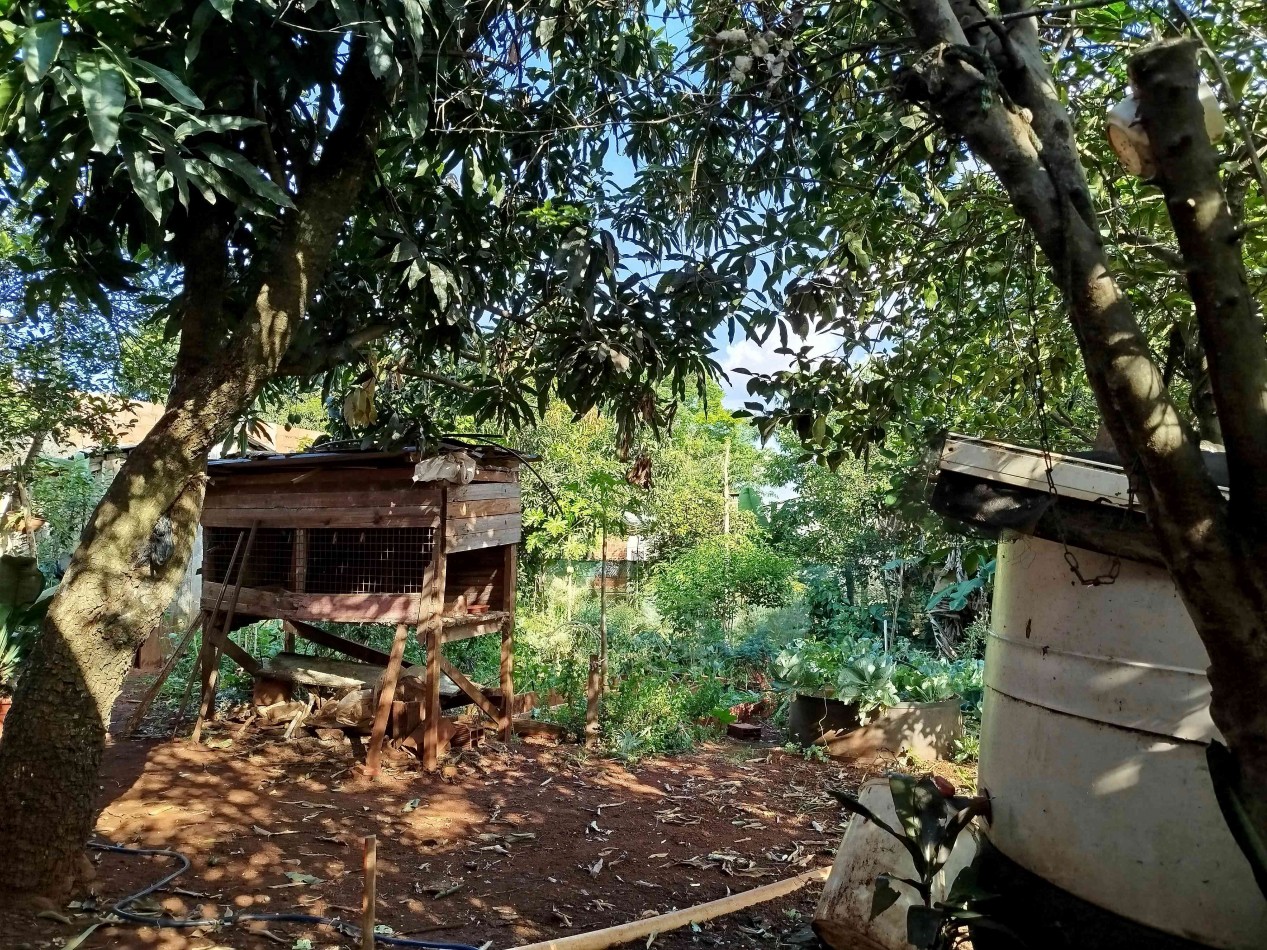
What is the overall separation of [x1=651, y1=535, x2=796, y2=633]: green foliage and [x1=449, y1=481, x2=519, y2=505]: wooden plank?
5867 mm

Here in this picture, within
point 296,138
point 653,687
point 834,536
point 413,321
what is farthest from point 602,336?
point 834,536

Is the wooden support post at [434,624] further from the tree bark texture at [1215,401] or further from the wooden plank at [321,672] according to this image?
the tree bark texture at [1215,401]

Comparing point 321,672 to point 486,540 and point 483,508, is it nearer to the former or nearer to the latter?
point 486,540

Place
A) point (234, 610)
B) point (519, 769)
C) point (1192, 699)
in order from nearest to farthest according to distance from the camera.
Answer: point (1192, 699)
point (519, 769)
point (234, 610)

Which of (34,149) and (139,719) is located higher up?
(34,149)

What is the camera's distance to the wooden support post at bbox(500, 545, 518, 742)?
7.42 metres

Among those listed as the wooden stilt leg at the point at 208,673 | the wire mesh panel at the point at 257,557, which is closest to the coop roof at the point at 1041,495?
the wooden stilt leg at the point at 208,673

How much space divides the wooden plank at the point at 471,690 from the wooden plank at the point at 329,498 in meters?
1.31

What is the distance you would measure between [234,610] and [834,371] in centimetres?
565

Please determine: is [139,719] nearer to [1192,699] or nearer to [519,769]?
[519,769]

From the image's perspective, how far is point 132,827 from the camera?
4.77m

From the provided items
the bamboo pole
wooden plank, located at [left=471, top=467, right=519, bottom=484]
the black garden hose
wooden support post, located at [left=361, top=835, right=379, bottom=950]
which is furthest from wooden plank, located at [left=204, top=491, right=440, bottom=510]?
wooden support post, located at [left=361, top=835, right=379, bottom=950]

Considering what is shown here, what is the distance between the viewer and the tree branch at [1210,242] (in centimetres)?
158

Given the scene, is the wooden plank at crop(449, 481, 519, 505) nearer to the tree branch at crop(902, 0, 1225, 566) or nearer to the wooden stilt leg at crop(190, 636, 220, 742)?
the wooden stilt leg at crop(190, 636, 220, 742)
